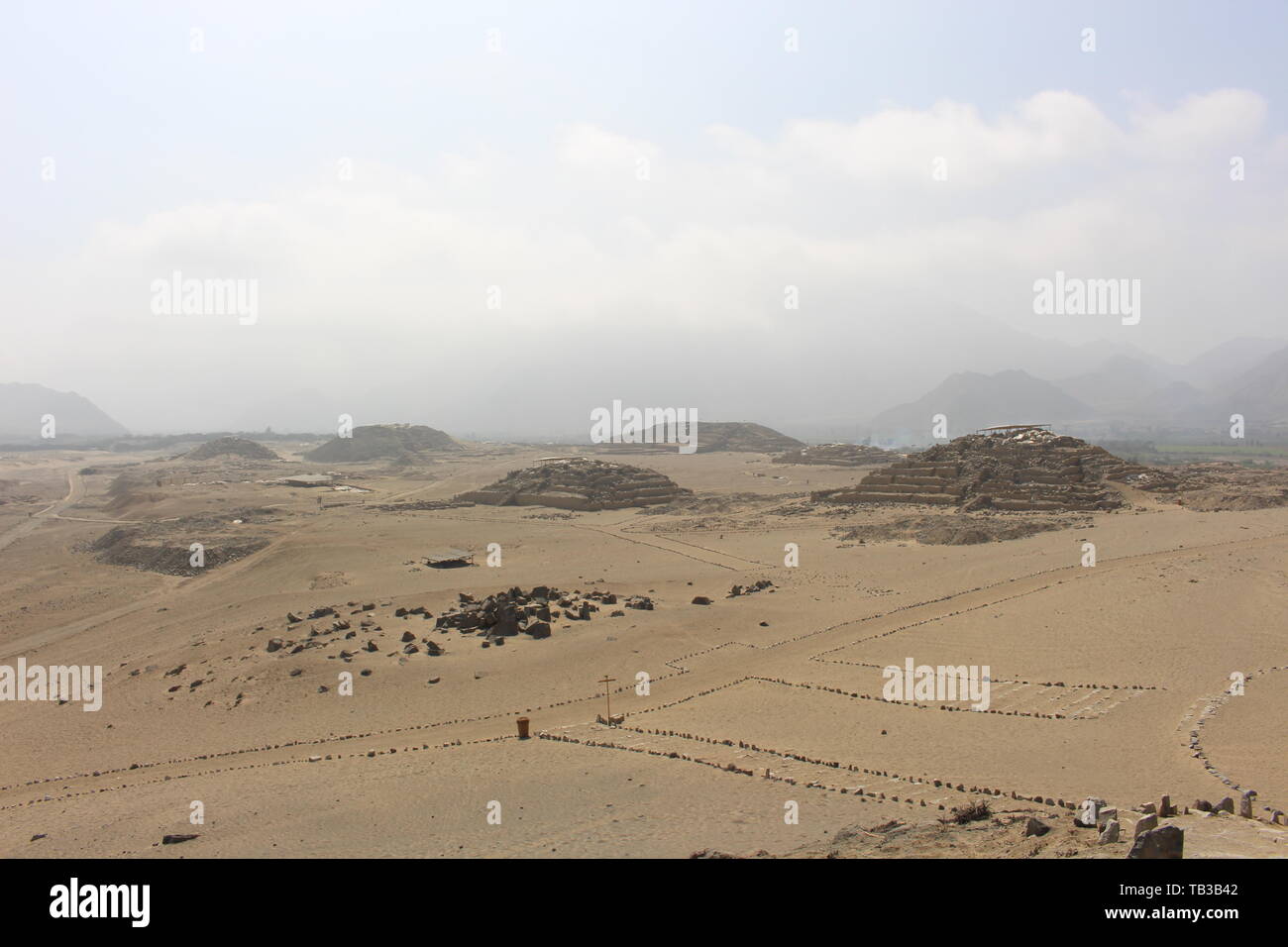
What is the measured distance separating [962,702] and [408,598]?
19176 millimetres

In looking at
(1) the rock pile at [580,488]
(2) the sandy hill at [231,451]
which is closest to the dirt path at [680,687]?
(1) the rock pile at [580,488]

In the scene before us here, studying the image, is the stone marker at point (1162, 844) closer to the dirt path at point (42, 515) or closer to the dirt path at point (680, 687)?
the dirt path at point (680, 687)

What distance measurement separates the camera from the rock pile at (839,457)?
98.6 m

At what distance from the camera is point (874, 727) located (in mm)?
15258

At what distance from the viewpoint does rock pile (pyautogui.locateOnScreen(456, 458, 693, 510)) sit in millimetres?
59875

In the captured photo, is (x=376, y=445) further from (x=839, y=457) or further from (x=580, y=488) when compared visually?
(x=580, y=488)

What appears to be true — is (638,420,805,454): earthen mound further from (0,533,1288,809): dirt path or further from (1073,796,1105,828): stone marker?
(1073,796,1105,828): stone marker

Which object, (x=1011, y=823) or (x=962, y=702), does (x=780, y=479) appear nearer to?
(x=962, y=702)

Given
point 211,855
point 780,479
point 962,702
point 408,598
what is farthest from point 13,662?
point 780,479

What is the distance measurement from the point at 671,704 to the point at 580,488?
145 feet

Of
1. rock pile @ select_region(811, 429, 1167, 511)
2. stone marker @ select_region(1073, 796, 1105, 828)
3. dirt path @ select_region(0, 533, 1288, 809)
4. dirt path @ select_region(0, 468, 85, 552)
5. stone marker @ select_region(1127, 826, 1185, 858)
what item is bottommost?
dirt path @ select_region(0, 533, 1288, 809)

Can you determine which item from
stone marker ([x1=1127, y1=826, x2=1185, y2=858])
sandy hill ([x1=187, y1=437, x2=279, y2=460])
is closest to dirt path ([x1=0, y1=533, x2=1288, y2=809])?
stone marker ([x1=1127, y1=826, x2=1185, y2=858])

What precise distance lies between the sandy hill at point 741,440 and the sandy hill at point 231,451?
2821 inches

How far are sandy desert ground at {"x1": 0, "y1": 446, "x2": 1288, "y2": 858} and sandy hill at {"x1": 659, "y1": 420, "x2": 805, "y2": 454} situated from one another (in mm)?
97590
